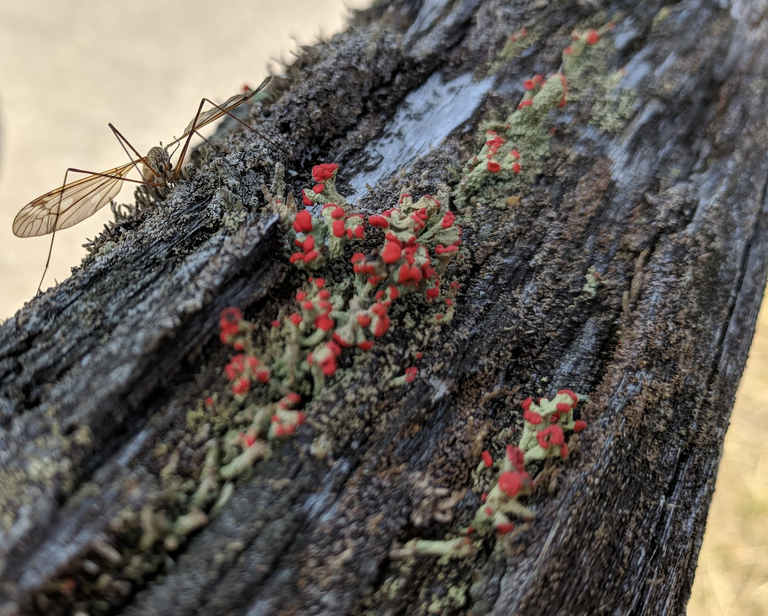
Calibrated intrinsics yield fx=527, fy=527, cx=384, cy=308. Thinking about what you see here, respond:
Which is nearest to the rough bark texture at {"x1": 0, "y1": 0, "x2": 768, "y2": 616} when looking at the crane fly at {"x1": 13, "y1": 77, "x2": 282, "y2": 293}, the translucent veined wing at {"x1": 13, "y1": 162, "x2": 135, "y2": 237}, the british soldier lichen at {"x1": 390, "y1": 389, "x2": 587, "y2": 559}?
the british soldier lichen at {"x1": 390, "y1": 389, "x2": 587, "y2": 559}

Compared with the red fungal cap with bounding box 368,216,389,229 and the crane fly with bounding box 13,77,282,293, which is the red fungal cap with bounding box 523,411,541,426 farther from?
the crane fly with bounding box 13,77,282,293

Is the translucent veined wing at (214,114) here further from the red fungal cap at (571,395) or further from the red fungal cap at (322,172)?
the red fungal cap at (571,395)

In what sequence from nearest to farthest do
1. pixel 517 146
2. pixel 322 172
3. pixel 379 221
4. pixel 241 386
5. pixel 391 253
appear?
pixel 241 386 → pixel 391 253 → pixel 379 221 → pixel 322 172 → pixel 517 146

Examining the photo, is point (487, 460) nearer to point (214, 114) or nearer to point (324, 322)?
point (324, 322)

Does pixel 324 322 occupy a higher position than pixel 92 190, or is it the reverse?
pixel 92 190

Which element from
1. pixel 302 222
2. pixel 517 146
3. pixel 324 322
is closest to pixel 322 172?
pixel 302 222
